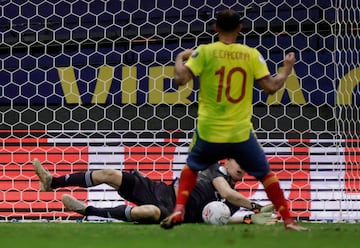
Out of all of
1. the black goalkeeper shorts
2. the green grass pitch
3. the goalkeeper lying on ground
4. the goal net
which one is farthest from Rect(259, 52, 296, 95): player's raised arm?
the goal net

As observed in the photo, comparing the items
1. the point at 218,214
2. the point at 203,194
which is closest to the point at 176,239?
the point at 218,214

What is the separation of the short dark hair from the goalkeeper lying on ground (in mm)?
1487

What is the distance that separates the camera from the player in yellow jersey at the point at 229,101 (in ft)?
15.9

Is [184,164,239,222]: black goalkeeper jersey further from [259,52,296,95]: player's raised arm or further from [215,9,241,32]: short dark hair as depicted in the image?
[215,9,241,32]: short dark hair

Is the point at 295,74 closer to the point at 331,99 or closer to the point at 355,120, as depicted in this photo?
the point at 331,99

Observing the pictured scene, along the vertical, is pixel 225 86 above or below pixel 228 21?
below

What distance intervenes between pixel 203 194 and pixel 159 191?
0.33 m

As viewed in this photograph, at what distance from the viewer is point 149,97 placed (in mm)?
8367

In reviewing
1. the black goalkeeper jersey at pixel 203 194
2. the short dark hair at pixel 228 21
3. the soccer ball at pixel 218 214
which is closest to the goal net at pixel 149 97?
the black goalkeeper jersey at pixel 203 194

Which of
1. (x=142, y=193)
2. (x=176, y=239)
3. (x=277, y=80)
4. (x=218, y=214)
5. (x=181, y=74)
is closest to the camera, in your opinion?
(x=176, y=239)

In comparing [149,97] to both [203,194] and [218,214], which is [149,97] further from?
[218,214]

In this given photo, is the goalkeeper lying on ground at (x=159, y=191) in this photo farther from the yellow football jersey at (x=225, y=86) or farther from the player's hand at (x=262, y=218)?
the yellow football jersey at (x=225, y=86)

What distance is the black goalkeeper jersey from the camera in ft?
20.2

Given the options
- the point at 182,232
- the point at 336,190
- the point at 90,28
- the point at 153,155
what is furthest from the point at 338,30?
the point at 182,232
